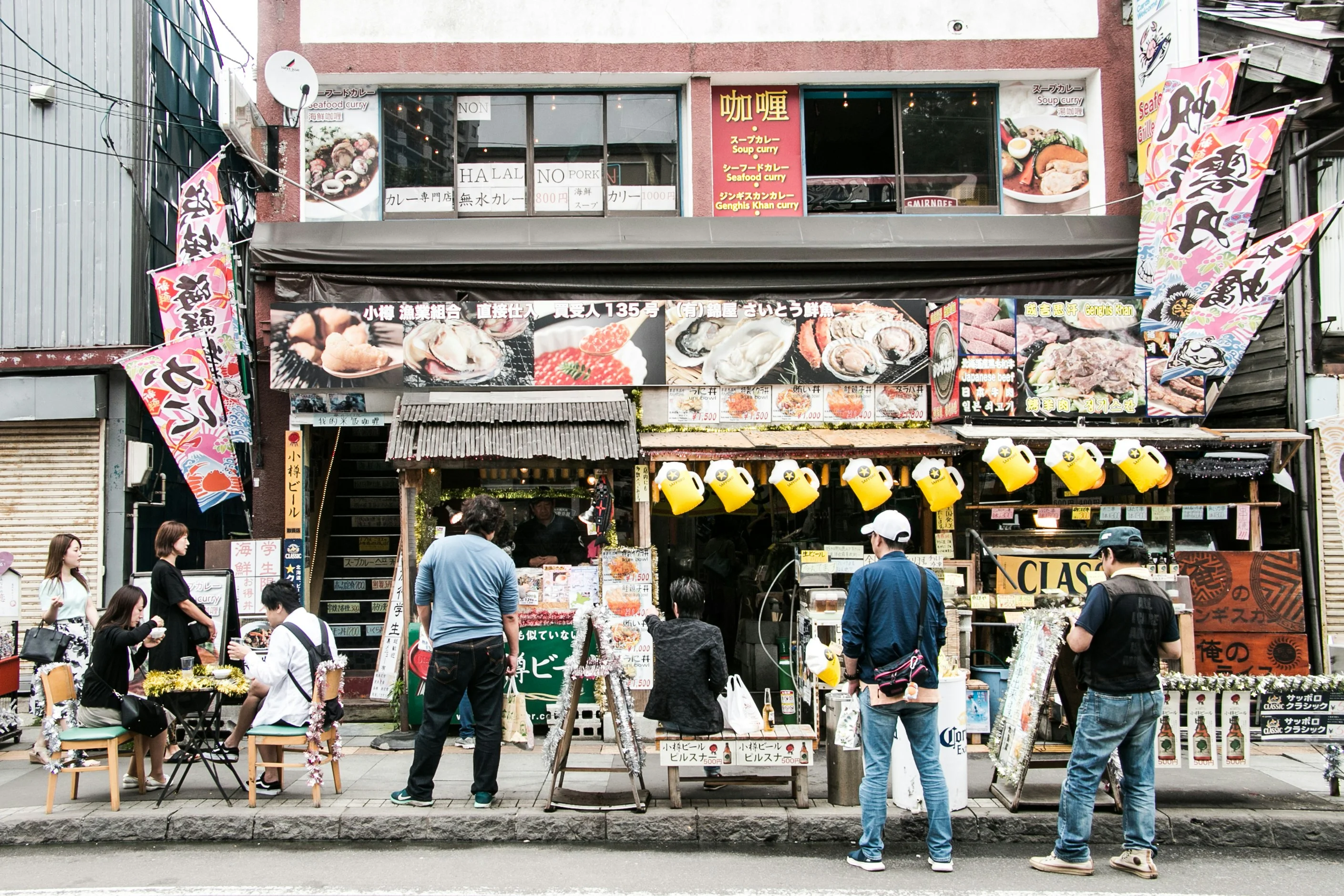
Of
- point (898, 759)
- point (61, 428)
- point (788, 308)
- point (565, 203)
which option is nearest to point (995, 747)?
point (898, 759)

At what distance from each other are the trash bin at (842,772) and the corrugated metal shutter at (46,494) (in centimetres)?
831

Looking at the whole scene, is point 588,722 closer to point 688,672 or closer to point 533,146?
point 688,672

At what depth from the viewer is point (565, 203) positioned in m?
11.8

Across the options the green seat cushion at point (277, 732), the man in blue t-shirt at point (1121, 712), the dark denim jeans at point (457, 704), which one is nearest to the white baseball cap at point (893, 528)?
the man in blue t-shirt at point (1121, 712)

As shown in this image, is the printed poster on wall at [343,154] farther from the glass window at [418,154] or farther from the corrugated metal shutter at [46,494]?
the corrugated metal shutter at [46,494]

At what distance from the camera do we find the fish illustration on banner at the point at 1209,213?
31.9ft

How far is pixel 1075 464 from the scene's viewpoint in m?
9.18

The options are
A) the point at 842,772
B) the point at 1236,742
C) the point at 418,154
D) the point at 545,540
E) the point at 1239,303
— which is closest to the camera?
the point at 842,772

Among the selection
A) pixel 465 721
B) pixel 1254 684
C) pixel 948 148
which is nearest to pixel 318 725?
pixel 465 721

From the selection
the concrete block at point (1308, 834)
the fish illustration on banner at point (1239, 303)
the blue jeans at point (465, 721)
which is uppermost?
the fish illustration on banner at point (1239, 303)

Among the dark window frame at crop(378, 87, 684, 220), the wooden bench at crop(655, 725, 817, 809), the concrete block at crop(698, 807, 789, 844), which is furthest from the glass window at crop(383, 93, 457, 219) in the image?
the concrete block at crop(698, 807, 789, 844)

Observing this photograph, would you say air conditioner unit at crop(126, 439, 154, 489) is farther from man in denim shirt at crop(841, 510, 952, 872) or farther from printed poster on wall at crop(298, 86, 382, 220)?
man in denim shirt at crop(841, 510, 952, 872)

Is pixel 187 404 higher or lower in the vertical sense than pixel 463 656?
higher

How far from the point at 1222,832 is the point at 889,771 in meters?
2.46
